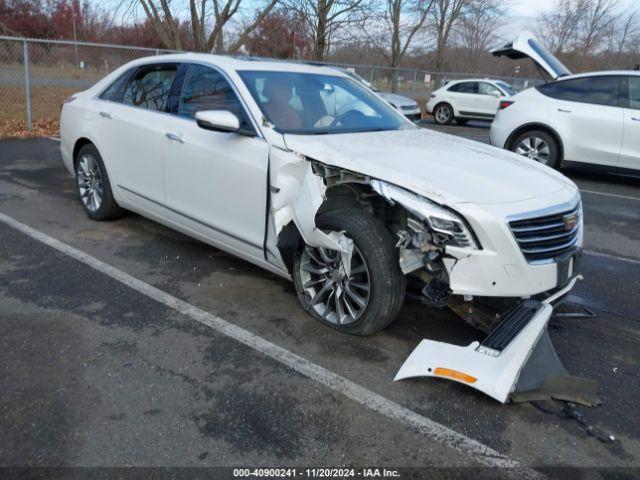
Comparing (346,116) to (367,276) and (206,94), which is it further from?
(367,276)

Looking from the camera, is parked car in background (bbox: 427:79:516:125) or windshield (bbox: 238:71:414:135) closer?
windshield (bbox: 238:71:414:135)

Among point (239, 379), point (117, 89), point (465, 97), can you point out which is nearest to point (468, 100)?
point (465, 97)

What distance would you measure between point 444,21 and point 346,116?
26.9 m

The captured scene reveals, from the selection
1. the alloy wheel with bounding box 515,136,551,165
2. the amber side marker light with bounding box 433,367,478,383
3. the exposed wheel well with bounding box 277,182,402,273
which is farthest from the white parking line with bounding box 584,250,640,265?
the alloy wheel with bounding box 515,136,551,165

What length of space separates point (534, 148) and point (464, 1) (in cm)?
2227

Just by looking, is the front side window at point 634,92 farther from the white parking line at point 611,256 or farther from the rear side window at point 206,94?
the rear side window at point 206,94

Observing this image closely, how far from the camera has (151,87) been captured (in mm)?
4883

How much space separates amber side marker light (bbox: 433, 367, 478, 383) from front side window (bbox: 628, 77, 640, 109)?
7.07m

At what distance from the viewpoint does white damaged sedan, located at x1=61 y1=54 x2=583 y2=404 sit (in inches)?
118

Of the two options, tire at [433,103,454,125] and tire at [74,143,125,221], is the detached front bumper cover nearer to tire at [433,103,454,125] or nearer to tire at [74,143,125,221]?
tire at [74,143,125,221]

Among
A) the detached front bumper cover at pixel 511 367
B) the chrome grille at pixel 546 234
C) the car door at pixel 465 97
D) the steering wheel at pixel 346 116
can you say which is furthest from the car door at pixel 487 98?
the detached front bumper cover at pixel 511 367

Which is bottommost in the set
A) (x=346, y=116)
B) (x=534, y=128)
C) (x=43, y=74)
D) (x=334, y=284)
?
(x=334, y=284)

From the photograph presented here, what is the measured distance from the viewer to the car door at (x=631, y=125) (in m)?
8.02

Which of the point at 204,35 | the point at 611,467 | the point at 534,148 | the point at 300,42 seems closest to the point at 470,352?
the point at 611,467
